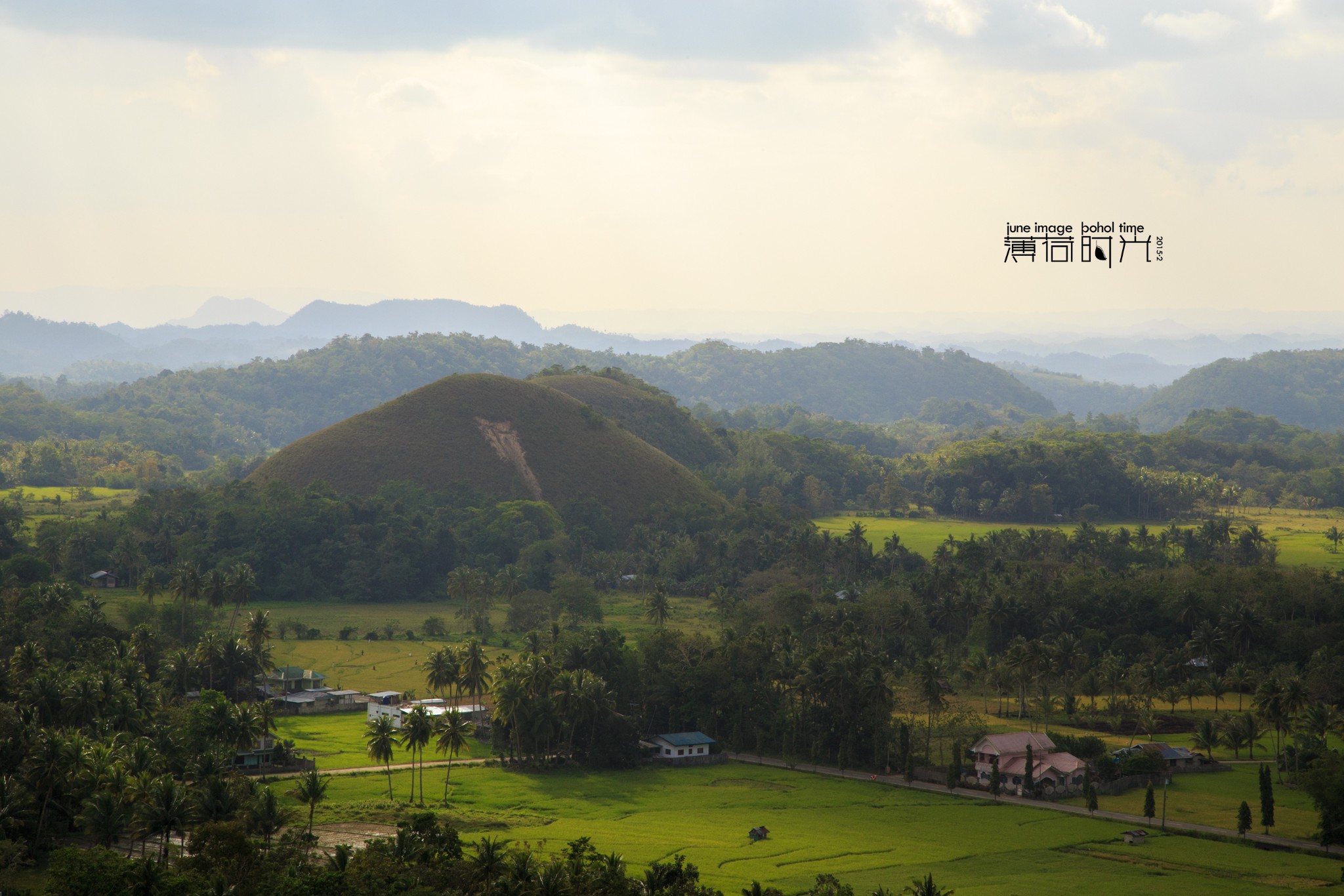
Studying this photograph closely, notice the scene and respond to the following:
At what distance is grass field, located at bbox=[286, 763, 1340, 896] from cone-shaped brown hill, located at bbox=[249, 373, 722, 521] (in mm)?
72383

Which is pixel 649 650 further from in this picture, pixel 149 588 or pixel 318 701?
pixel 149 588

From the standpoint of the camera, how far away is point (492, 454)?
133750mm

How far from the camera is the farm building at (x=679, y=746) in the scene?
198 feet

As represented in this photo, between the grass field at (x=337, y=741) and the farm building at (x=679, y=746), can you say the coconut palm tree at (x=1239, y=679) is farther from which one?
the grass field at (x=337, y=741)

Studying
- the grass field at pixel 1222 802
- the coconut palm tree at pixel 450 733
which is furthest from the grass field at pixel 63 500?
the grass field at pixel 1222 802

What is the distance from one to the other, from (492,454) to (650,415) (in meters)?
39.7

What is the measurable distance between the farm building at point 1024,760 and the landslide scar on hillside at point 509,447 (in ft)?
253

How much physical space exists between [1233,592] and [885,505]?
278 ft

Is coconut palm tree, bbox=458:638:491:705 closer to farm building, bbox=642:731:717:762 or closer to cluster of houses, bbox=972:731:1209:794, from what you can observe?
farm building, bbox=642:731:717:762

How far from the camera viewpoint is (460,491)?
408 feet

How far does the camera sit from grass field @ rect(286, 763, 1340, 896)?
138 ft

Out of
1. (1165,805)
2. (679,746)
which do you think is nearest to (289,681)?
(679,746)

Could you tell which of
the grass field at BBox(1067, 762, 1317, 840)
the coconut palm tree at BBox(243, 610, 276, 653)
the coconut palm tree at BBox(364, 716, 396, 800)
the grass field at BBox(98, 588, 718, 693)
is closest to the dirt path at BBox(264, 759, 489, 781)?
the coconut palm tree at BBox(364, 716, 396, 800)

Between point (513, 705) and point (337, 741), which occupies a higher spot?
point (513, 705)
